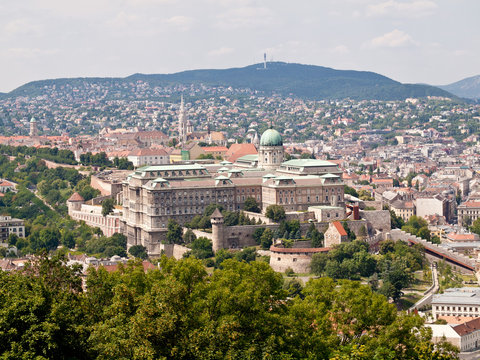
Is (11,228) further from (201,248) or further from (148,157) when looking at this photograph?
(148,157)

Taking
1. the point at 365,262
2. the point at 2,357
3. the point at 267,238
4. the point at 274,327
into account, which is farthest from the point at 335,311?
the point at 267,238

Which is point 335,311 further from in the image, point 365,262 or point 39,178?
point 39,178

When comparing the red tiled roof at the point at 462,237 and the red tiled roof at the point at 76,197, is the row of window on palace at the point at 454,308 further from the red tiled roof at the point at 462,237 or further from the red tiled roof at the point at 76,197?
the red tiled roof at the point at 76,197

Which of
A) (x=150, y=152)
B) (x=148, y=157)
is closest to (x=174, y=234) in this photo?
(x=148, y=157)

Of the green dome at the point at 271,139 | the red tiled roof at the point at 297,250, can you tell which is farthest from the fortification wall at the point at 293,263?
the green dome at the point at 271,139

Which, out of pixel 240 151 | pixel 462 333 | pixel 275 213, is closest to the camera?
pixel 462 333
